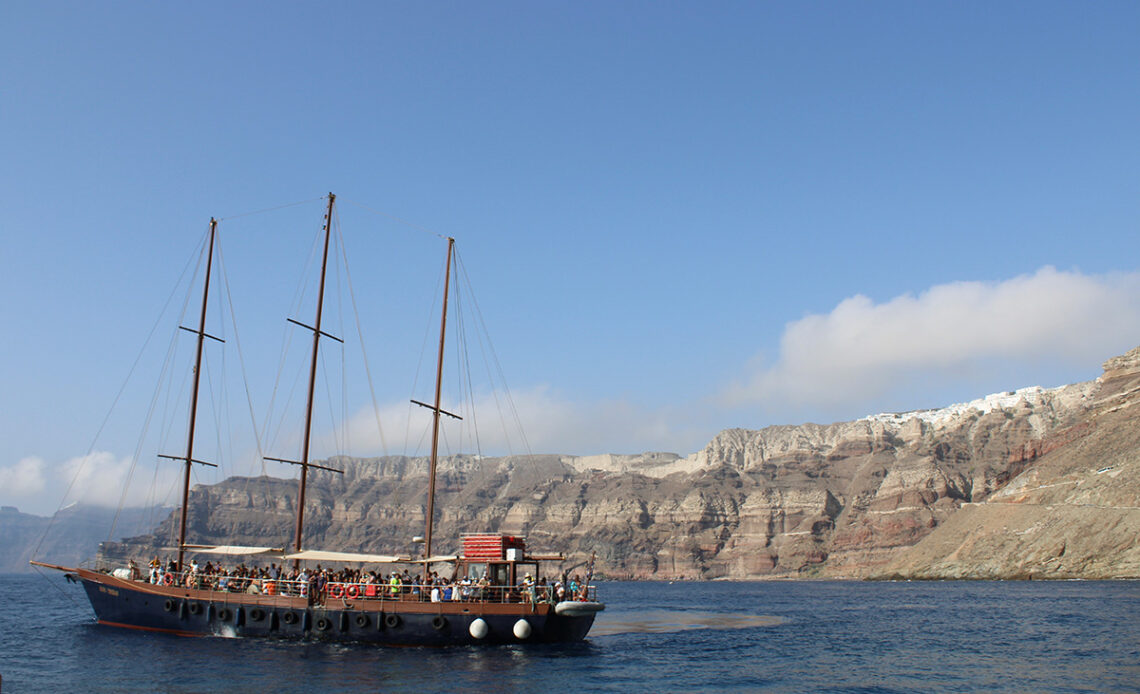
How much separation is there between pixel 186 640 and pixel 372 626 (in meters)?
12.5

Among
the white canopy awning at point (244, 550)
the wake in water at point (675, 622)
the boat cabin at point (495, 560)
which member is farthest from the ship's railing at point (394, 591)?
the wake in water at point (675, 622)

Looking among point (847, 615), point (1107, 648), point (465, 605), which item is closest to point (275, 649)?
point (465, 605)

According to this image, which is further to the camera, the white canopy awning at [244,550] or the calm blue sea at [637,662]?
the white canopy awning at [244,550]

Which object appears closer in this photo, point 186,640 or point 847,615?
point 186,640

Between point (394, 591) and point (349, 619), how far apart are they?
299cm

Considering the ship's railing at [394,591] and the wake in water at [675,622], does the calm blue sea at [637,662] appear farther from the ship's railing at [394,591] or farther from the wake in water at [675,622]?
the ship's railing at [394,591]

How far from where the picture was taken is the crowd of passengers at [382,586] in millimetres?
51969

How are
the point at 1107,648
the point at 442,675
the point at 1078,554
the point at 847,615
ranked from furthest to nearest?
the point at 1078,554 < the point at 847,615 < the point at 1107,648 < the point at 442,675

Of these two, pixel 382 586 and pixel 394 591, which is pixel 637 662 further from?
pixel 382 586

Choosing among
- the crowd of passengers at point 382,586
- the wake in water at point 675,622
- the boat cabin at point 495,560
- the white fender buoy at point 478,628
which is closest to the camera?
the white fender buoy at point 478,628

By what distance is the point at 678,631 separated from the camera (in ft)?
238

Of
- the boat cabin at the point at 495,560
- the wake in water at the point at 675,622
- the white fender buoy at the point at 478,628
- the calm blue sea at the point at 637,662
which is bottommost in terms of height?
the wake in water at the point at 675,622

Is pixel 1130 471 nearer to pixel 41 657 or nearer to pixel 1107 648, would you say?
pixel 1107 648

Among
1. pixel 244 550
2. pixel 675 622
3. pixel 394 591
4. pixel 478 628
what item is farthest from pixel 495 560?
pixel 675 622
